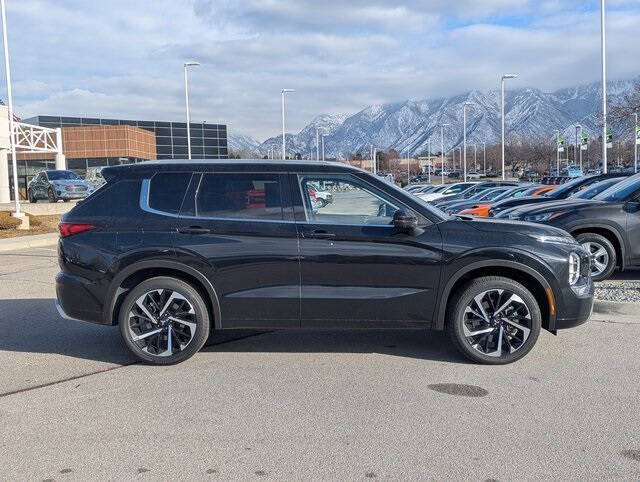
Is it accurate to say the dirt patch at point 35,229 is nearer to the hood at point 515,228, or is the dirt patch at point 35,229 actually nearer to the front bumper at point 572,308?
the hood at point 515,228

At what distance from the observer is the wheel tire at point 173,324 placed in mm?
5805

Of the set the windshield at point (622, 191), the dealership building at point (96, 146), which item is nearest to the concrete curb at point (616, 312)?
the windshield at point (622, 191)

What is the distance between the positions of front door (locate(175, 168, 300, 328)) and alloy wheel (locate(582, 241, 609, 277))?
17.5ft

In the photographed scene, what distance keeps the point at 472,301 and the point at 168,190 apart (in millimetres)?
2954

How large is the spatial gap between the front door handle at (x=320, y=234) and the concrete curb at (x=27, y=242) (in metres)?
13.8

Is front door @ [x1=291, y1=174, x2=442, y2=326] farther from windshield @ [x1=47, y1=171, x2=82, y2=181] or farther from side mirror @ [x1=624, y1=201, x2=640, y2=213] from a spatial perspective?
windshield @ [x1=47, y1=171, x2=82, y2=181]

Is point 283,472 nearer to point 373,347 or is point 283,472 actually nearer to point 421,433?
point 421,433

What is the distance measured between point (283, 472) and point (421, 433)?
41.1 inches

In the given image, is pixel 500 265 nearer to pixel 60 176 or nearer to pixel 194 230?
pixel 194 230

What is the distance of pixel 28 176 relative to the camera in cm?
6044

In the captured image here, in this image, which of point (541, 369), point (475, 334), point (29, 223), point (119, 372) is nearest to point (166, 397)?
point (119, 372)

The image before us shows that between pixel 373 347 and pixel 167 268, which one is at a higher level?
pixel 167 268

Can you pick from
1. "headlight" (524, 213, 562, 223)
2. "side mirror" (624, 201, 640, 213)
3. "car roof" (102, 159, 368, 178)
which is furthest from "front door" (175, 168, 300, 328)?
"side mirror" (624, 201, 640, 213)

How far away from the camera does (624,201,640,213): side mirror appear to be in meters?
9.20
